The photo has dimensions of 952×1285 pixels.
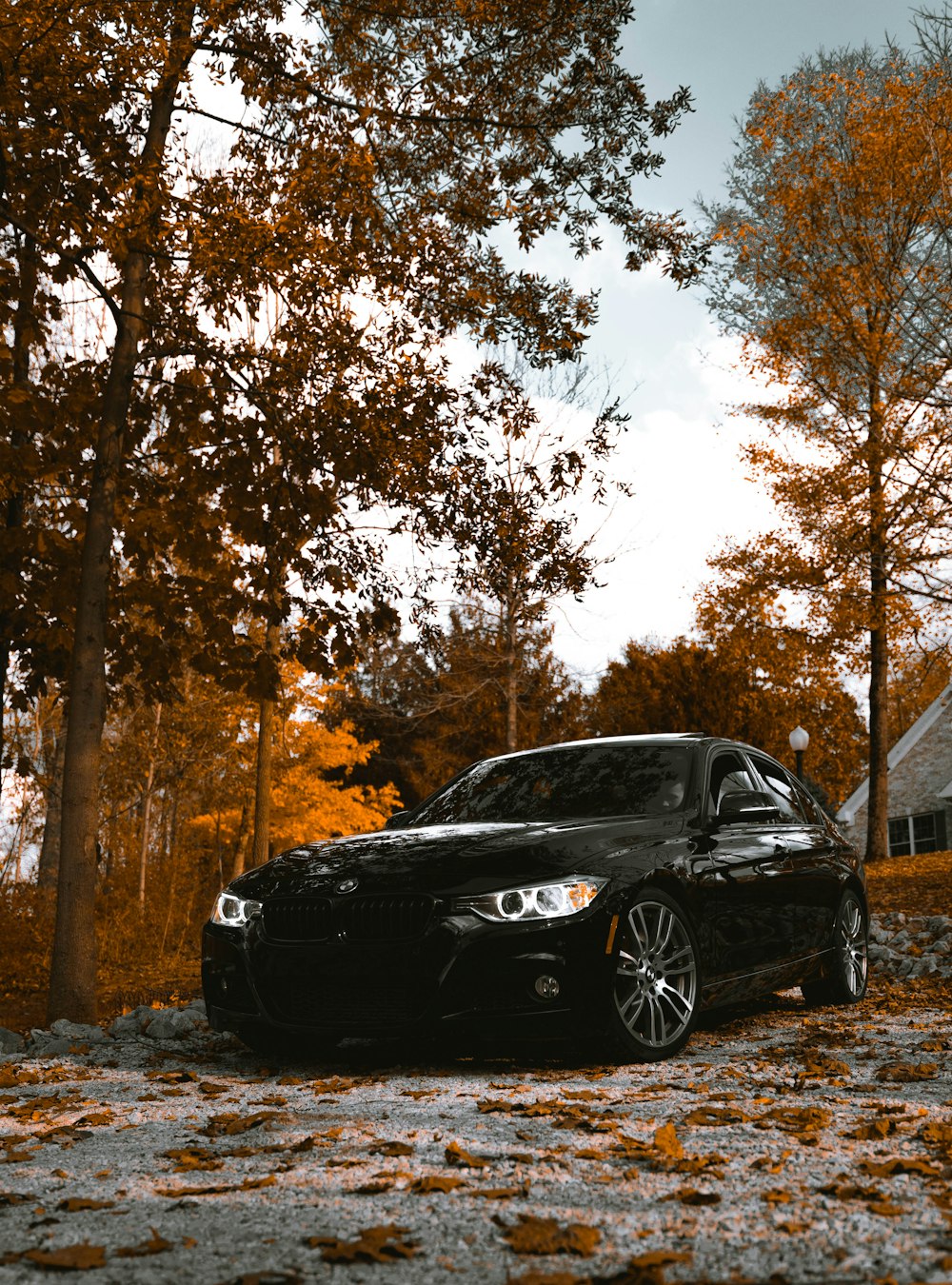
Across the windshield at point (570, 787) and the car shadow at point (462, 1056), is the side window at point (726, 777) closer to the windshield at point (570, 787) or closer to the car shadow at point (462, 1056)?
the windshield at point (570, 787)

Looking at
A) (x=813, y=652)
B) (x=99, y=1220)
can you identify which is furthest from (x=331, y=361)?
(x=813, y=652)

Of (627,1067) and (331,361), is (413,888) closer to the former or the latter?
(627,1067)

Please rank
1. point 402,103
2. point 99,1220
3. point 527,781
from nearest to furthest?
point 99,1220 → point 527,781 → point 402,103

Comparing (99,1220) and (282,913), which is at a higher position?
(282,913)

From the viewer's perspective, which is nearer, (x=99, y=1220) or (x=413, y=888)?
(x=99, y=1220)

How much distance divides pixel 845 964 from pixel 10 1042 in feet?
16.7

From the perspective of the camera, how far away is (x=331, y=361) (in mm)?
9938

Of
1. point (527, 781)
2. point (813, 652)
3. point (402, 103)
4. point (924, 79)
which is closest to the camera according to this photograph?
point (527, 781)

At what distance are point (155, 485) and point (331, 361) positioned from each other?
176cm

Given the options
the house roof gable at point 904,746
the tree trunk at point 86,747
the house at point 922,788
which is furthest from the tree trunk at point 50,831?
the house roof gable at point 904,746

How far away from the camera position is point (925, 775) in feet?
111

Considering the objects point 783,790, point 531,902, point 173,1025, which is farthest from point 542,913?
point 173,1025

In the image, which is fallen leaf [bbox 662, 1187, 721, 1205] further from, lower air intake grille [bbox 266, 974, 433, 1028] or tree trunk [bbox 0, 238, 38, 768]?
tree trunk [bbox 0, 238, 38, 768]

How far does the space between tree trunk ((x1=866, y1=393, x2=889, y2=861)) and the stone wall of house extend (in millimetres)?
10717
